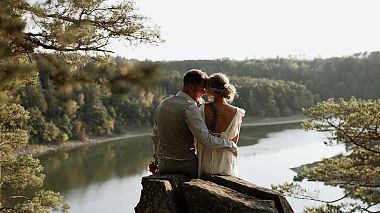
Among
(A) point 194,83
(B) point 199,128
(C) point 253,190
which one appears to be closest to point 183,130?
(B) point 199,128

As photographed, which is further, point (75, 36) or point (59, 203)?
point (59, 203)

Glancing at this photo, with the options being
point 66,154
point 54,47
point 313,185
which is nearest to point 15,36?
point 54,47

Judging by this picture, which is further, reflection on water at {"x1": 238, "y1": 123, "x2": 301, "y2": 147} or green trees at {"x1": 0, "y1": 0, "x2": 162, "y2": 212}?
reflection on water at {"x1": 238, "y1": 123, "x2": 301, "y2": 147}

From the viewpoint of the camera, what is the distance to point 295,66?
75.1 metres

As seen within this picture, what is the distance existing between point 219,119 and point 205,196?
1.56ft

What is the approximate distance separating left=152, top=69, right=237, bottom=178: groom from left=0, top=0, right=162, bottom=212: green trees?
0.31 m

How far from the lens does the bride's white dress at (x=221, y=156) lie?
9.29 feet

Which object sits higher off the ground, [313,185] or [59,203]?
[59,203]

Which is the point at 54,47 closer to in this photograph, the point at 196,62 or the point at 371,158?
the point at 371,158

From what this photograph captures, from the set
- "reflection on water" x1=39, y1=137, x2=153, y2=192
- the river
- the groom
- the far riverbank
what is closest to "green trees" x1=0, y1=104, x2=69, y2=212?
the groom

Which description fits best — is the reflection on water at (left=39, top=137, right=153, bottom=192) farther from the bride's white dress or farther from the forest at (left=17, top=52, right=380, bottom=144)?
the bride's white dress

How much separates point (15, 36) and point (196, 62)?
7429cm

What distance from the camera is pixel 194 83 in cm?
277

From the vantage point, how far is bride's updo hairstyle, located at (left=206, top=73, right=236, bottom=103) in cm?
271
